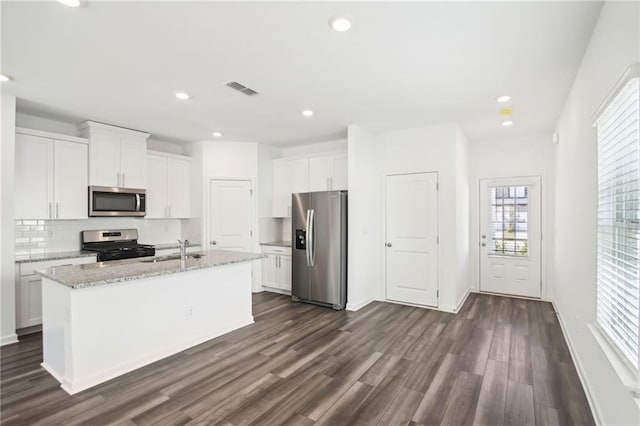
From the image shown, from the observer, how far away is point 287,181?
5.79m

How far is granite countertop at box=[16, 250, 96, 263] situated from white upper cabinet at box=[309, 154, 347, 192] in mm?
3322

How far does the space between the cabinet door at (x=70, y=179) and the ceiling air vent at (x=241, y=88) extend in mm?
2568

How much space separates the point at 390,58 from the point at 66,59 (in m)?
2.63

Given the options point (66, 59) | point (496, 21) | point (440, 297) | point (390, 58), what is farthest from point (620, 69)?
point (66, 59)

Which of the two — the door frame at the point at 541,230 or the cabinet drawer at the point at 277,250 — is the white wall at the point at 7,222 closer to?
the cabinet drawer at the point at 277,250

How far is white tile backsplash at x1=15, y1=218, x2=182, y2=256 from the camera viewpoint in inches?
159

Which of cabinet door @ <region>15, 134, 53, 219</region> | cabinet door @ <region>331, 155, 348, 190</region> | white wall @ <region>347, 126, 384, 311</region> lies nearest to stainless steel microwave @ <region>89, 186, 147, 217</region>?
cabinet door @ <region>15, 134, 53, 219</region>

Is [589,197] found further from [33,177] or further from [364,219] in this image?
[33,177]

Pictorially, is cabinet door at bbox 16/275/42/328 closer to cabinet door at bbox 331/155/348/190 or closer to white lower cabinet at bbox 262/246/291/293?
white lower cabinet at bbox 262/246/291/293

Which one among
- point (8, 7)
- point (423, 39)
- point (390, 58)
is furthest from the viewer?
point (390, 58)

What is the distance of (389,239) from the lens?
16.4ft

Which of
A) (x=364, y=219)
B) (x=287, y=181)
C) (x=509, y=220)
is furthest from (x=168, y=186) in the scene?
(x=509, y=220)

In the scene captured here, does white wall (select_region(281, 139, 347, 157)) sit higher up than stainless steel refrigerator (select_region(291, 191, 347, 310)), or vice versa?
white wall (select_region(281, 139, 347, 157))

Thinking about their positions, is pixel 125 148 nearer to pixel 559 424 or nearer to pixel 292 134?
pixel 292 134
